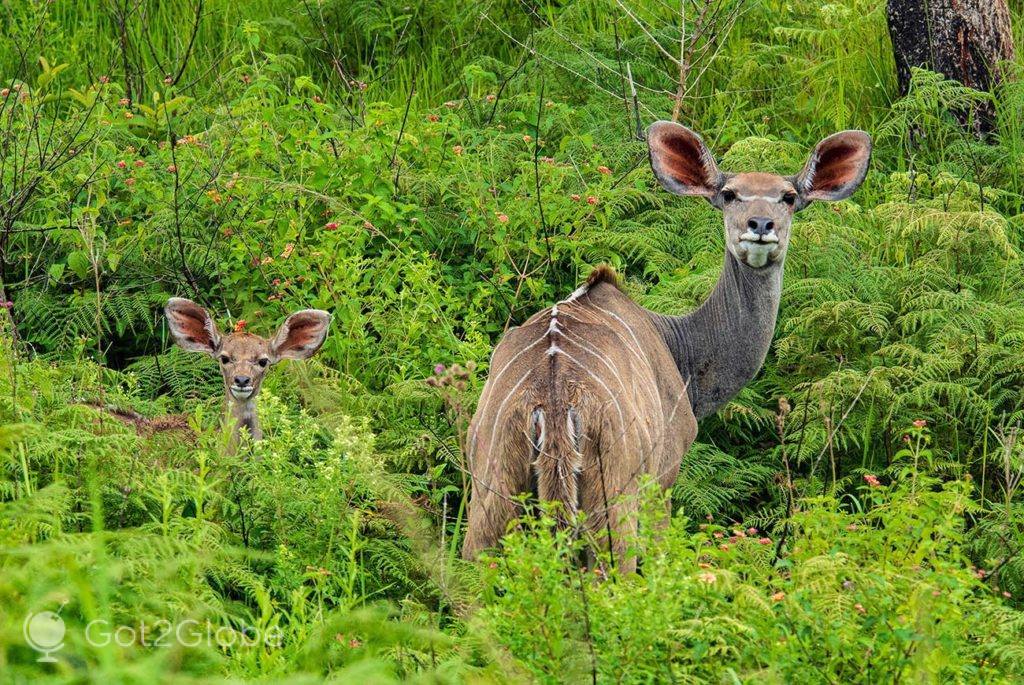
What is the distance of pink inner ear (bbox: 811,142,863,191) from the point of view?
6.42m

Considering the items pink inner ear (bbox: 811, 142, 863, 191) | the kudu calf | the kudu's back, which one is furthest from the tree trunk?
the kudu calf

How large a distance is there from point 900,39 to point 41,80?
4.74 m

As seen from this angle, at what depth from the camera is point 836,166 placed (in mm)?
6465

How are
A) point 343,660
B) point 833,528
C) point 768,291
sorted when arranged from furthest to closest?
point 768,291
point 833,528
point 343,660

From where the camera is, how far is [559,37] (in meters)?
9.16

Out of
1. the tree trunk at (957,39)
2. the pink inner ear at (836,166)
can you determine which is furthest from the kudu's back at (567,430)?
the tree trunk at (957,39)

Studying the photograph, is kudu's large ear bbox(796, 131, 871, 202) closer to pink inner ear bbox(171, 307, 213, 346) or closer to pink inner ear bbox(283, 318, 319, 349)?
pink inner ear bbox(283, 318, 319, 349)

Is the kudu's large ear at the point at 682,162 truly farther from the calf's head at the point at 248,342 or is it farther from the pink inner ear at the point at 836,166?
the calf's head at the point at 248,342

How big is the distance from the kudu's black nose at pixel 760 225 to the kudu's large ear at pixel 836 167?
1.50 ft

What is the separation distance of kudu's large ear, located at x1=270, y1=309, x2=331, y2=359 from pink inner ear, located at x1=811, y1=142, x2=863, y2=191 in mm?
2232

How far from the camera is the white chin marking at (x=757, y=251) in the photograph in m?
6.07

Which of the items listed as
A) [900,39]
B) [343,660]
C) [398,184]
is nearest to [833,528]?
[343,660]

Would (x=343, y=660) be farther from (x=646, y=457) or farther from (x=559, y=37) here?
(x=559, y=37)

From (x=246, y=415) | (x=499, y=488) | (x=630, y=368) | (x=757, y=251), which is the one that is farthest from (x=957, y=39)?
(x=499, y=488)
